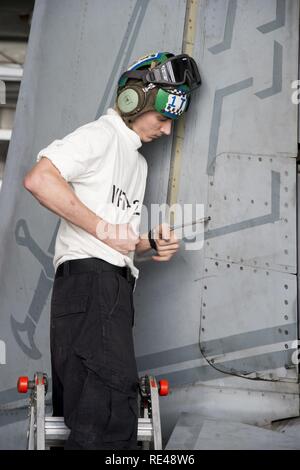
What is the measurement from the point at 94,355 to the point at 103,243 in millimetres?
367

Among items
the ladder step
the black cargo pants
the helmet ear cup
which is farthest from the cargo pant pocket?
the helmet ear cup

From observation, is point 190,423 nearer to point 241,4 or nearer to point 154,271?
point 154,271

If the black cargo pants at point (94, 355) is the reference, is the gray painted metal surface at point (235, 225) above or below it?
above

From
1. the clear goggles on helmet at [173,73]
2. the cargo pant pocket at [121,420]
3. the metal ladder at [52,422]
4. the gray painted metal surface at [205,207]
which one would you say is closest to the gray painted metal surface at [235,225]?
the gray painted metal surface at [205,207]

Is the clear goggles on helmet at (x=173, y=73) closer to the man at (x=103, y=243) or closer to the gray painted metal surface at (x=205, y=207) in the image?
the man at (x=103, y=243)

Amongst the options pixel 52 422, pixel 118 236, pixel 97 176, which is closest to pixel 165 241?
pixel 118 236

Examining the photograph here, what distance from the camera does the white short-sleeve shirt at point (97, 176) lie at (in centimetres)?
261

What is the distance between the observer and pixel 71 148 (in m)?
2.61

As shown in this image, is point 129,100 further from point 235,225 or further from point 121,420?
point 121,420

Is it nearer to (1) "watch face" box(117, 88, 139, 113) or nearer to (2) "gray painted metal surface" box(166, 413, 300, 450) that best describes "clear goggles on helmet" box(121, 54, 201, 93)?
(1) "watch face" box(117, 88, 139, 113)

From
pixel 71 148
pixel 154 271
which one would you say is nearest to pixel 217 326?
pixel 154 271

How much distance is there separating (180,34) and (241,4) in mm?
258

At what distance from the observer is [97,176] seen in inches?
108

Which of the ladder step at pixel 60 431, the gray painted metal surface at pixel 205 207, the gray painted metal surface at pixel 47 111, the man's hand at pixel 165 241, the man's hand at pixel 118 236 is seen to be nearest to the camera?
the ladder step at pixel 60 431
